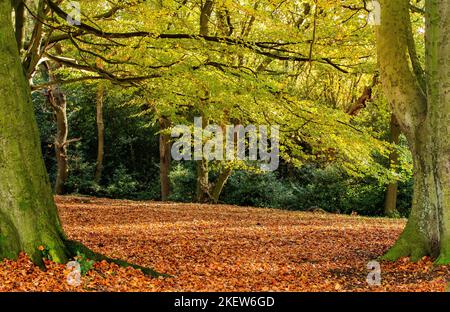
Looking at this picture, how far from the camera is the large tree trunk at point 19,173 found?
20.0 ft

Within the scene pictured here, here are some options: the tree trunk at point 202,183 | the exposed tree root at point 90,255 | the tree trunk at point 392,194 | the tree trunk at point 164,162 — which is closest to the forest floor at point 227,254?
the exposed tree root at point 90,255

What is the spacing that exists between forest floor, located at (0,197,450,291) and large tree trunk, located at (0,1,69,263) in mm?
227

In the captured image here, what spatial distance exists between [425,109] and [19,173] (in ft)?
16.7

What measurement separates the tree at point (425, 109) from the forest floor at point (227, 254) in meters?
0.36

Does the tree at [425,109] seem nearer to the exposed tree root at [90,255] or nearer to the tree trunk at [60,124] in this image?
the exposed tree root at [90,255]

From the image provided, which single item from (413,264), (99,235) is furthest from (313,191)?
(413,264)

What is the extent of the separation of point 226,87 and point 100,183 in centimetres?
1556

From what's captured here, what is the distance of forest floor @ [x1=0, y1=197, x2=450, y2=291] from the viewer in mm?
6125

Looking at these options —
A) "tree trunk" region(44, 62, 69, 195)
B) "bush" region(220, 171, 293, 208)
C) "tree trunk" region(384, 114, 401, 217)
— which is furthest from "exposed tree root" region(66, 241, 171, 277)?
"bush" region(220, 171, 293, 208)

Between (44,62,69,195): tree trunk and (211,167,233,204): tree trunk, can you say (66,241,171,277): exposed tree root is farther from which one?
(44,62,69,195): tree trunk

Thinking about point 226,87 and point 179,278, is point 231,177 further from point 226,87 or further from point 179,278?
point 179,278

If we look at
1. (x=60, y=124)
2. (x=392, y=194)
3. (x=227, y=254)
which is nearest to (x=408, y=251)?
(x=227, y=254)

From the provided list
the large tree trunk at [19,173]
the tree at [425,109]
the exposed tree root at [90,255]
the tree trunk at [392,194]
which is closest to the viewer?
the large tree trunk at [19,173]
